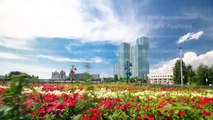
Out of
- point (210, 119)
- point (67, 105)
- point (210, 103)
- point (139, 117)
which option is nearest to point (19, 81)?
point (67, 105)

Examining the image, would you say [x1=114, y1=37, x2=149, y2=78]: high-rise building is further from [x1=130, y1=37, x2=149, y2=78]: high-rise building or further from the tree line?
the tree line

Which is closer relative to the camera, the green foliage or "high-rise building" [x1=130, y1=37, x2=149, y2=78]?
the green foliage

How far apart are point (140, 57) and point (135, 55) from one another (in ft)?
42.4

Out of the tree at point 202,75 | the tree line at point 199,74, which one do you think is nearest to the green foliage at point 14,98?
the tree line at point 199,74

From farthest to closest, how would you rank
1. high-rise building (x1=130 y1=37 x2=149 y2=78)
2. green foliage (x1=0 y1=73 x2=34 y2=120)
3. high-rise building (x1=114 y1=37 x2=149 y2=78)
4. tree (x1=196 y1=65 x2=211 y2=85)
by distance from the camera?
high-rise building (x1=130 y1=37 x2=149 y2=78)
high-rise building (x1=114 y1=37 x2=149 y2=78)
tree (x1=196 y1=65 x2=211 y2=85)
green foliage (x1=0 y1=73 x2=34 y2=120)

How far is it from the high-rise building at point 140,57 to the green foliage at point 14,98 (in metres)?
121

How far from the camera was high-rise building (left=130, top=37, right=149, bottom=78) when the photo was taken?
128 metres

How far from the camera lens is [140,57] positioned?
16138 cm

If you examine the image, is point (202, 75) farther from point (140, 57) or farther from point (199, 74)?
point (140, 57)

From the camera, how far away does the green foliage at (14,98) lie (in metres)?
1.70

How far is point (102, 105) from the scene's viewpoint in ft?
17.4

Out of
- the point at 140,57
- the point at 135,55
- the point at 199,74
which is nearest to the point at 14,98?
the point at 199,74

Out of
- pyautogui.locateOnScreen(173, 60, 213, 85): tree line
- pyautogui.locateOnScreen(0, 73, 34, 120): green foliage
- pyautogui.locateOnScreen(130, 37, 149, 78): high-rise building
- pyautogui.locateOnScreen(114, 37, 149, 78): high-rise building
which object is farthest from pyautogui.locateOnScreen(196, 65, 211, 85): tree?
pyautogui.locateOnScreen(0, 73, 34, 120): green foliage

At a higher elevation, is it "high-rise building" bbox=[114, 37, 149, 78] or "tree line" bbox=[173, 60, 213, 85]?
"high-rise building" bbox=[114, 37, 149, 78]
